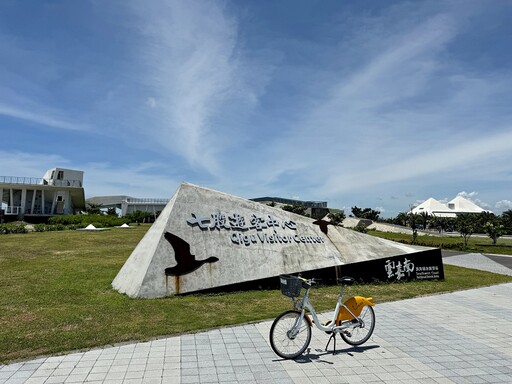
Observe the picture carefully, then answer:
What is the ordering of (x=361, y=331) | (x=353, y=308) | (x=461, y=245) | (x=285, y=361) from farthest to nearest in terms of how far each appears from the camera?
(x=461, y=245)
(x=361, y=331)
(x=353, y=308)
(x=285, y=361)

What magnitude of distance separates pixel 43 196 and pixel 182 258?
53.9 metres

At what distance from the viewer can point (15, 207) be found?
5125 cm

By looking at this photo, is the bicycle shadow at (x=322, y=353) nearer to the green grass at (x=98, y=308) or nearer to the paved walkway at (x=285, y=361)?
the paved walkway at (x=285, y=361)

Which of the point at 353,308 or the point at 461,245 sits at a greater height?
the point at 461,245

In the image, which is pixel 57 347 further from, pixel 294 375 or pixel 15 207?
pixel 15 207

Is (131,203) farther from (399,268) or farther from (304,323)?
(304,323)

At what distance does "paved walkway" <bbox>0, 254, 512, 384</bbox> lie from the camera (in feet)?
17.3

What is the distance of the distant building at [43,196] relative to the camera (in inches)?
2021

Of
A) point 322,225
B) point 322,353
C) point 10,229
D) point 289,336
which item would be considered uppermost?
point 10,229

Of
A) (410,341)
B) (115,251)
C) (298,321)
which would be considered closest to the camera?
(298,321)

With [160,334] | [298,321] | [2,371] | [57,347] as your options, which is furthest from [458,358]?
[2,371]

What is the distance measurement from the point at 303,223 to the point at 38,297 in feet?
27.9

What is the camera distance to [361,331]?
6895 mm

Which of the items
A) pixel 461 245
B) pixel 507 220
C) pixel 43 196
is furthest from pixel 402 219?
pixel 43 196
